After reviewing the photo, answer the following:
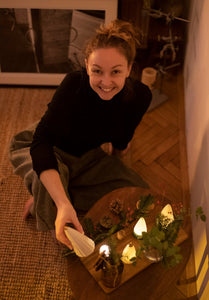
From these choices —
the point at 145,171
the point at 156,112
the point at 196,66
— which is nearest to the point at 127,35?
the point at 196,66

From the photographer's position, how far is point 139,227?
1.16 m

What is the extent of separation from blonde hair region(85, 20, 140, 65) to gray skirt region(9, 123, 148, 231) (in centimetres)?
51

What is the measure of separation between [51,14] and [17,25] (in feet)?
0.76

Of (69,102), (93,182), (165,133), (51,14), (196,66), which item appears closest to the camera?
(69,102)

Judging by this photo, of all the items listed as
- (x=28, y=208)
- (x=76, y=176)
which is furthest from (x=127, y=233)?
(x=28, y=208)

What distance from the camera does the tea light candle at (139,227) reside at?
3.74ft

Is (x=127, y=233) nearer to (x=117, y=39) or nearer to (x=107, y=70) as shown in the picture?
(x=107, y=70)

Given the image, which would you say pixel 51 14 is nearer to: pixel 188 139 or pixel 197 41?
pixel 197 41

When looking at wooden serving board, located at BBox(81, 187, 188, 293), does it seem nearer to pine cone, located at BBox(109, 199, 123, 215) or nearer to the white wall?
pine cone, located at BBox(109, 199, 123, 215)

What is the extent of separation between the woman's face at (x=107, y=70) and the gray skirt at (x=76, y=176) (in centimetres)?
39

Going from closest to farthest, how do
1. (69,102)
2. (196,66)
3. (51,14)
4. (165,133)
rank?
1. (69,102)
2. (196,66)
3. (51,14)
4. (165,133)

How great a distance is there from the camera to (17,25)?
203 cm

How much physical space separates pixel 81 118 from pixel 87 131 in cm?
8

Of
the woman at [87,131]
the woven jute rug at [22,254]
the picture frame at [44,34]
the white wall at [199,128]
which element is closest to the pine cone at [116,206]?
the woman at [87,131]
